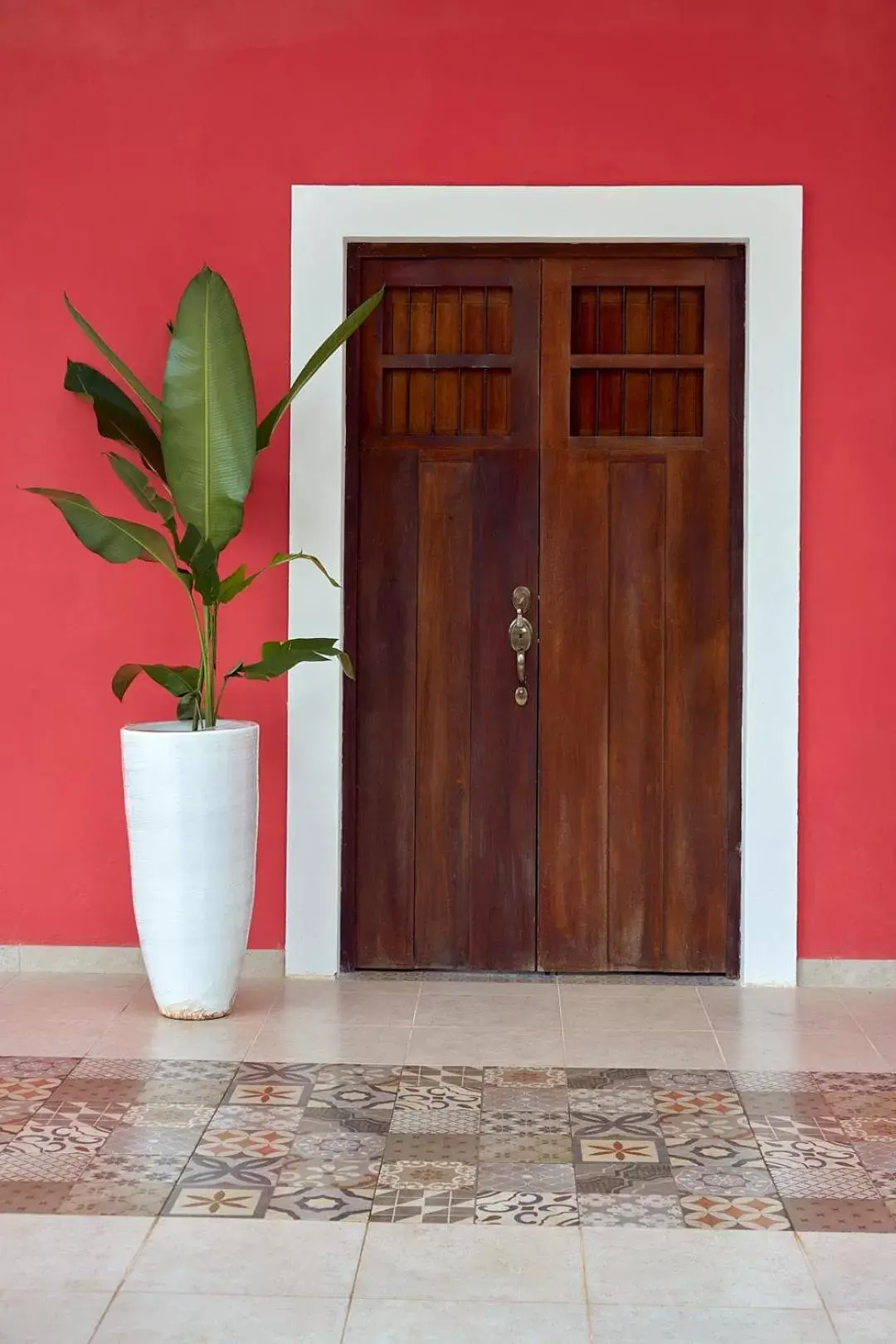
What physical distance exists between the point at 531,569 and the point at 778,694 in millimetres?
807

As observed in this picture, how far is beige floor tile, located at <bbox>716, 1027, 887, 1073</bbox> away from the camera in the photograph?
3471 mm

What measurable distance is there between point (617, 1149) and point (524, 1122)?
0.75 ft

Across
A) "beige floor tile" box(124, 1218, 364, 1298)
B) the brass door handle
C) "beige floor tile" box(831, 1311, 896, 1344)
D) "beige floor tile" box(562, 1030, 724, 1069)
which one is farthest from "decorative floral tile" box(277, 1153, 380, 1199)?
the brass door handle

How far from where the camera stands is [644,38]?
412 centimetres

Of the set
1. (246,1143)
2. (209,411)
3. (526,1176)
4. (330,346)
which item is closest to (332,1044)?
(246,1143)

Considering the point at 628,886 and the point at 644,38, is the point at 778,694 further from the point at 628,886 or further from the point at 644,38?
the point at 644,38

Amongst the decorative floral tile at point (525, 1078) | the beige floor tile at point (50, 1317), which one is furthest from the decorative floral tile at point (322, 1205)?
the decorative floral tile at point (525, 1078)

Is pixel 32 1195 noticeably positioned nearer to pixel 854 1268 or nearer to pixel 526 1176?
pixel 526 1176

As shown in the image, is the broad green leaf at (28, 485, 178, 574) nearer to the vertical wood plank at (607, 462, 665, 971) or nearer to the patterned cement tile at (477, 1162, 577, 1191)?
the vertical wood plank at (607, 462, 665, 971)

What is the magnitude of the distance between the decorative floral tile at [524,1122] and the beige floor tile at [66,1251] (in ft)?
2.55

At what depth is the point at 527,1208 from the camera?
8.62 feet

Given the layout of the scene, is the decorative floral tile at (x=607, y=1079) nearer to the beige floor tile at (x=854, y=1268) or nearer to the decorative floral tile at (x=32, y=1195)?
the beige floor tile at (x=854, y=1268)

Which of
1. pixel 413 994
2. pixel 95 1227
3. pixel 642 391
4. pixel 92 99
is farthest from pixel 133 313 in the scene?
pixel 95 1227

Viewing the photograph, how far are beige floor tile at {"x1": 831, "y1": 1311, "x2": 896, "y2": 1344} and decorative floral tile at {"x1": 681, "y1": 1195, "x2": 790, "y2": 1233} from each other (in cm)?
29
